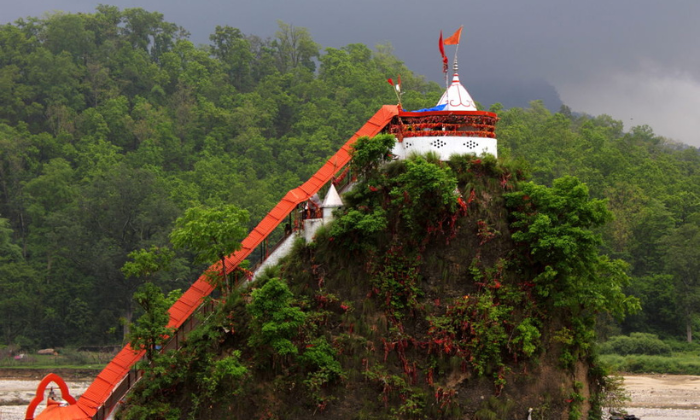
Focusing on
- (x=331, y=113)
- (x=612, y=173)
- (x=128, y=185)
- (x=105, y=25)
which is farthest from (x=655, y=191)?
(x=105, y=25)

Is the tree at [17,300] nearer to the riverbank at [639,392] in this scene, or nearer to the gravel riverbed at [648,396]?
the riverbank at [639,392]

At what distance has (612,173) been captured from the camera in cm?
5675

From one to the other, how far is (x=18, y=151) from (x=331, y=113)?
23.1 metres

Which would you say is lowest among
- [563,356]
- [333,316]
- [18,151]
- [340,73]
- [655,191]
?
[563,356]

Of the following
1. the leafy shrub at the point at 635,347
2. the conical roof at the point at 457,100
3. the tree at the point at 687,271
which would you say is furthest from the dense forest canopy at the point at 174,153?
the conical roof at the point at 457,100

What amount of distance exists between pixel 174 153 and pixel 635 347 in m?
35.5

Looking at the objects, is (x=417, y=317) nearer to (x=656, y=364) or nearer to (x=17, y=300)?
(x=656, y=364)

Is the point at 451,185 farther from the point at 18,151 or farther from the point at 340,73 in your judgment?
the point at 340,73

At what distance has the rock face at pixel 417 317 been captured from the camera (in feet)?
63.7

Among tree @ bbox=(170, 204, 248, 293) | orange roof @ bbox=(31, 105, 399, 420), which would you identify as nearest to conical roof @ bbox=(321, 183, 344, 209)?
orange roof @ bbox=(31, 105, 399, 420)

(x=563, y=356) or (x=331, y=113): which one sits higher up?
(x=331, y=113)

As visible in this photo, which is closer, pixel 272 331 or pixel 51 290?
pixel 272 331

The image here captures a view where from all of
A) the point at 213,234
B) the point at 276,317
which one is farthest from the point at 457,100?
the point at 276,317

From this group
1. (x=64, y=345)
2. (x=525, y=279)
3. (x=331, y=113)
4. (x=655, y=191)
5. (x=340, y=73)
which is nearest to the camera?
(x=525, y=279)
